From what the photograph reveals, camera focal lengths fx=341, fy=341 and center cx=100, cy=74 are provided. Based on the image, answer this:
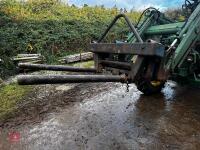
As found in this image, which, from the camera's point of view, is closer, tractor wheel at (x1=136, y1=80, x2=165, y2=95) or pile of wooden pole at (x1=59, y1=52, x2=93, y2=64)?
tractor wheel at (x1=136, y1=80, x2=165, y2=95)

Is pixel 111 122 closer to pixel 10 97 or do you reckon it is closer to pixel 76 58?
pixel 10 97

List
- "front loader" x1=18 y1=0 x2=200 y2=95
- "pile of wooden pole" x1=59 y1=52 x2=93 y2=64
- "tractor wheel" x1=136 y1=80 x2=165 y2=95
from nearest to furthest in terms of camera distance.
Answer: "front loader" x1=18 y1=0 x2=200 y2=95 → "tractor wheel" x1=136 y1=80 x2=165 y2=95 → "pile of wooden pole" x1=59 y1=52 x2=93 y2=64

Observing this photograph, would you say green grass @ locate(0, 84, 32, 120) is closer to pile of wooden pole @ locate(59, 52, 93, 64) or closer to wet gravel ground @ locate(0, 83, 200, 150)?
wet gravel ground @ locate(0, 83, 200, 150)

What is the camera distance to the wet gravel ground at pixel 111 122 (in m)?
4.54

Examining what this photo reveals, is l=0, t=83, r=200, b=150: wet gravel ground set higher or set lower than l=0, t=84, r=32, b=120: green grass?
higher

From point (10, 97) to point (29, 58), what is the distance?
3.25 metres

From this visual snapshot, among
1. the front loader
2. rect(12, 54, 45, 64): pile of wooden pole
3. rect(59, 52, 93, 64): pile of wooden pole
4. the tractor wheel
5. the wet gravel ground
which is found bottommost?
rect(59, 52, 93, 64): pile of wooden pole

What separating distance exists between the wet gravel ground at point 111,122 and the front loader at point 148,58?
51 centimetres

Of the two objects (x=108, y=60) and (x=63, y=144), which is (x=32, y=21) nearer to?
(x=108, y=60)

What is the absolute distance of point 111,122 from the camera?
5344 mm

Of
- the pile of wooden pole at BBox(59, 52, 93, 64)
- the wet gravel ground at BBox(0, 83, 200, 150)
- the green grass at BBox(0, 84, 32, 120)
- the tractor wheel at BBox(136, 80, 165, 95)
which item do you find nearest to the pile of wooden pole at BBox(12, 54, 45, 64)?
the pile of wooden pole at BBox(59, 52, 93, 64)

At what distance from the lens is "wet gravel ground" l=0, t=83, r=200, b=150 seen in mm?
4539

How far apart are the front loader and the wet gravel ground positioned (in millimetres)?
511

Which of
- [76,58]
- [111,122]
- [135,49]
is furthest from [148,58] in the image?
[76,58]
